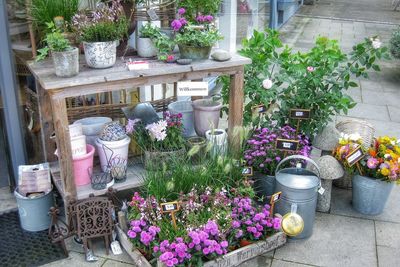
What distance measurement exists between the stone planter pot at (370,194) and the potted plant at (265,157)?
1.46 feet

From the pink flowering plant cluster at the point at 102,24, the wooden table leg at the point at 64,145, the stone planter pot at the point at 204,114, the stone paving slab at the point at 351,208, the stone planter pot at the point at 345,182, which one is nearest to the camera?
the wooden table leg at the point at 64,145

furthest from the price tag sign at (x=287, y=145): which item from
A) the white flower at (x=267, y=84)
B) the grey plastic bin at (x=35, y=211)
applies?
the grey plastic bin at (x=35, y=211)

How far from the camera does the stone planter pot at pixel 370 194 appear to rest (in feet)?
10.9

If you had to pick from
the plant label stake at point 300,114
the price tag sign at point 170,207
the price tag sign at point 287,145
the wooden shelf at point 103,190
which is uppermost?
the plant label stake at point 300,114

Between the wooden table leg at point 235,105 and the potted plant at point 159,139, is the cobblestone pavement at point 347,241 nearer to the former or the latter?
the potted plant at point 159,139

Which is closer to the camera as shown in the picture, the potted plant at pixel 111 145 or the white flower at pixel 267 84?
the potted plant at pixel 111 145

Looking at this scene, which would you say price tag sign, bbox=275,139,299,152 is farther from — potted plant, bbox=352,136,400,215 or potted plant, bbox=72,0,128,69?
potted plant, bbox=72,0,128,69

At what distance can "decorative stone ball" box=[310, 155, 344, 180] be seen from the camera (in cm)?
331

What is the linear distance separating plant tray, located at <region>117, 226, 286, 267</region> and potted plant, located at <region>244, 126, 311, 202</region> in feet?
1.27

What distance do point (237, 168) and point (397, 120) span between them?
9.73 feet

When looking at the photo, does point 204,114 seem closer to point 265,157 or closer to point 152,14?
point 265,157

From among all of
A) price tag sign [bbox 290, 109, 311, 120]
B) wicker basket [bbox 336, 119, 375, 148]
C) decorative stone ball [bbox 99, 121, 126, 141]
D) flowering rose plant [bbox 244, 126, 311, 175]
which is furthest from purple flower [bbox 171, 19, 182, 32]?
wicker basket [bbox 336, 119, 375, 148]

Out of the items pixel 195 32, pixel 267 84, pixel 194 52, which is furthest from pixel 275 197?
pixel 195 32

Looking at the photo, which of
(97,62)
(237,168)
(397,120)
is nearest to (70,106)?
(97,62)
